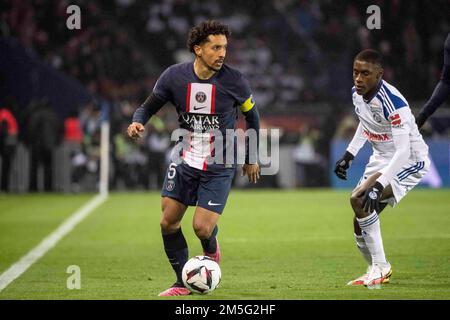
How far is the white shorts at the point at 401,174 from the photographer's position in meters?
8.64

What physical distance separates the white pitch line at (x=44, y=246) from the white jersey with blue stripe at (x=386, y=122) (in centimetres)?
329

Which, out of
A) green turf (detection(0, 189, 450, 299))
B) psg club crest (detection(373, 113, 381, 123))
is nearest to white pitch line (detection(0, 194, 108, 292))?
green turf (detection(0, 189, 450, 299))

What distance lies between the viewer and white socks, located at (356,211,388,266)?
8.37 m

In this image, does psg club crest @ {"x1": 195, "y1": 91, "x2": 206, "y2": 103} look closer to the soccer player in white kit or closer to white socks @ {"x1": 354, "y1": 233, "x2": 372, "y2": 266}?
the soccer player in white kit

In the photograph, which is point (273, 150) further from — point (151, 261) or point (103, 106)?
point (151, 261)

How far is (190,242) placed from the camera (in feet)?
40.2

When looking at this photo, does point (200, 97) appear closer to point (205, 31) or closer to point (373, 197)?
point (205, 31)

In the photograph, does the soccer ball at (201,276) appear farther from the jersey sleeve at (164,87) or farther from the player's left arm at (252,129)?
the jersey sleeve at (164,87)

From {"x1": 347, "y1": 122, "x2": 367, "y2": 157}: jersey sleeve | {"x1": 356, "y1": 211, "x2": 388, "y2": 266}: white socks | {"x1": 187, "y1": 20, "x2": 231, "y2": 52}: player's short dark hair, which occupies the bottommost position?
Answer: {"x1": 356, "y1": 211, "x2": 388, "y2": 266}: white socks

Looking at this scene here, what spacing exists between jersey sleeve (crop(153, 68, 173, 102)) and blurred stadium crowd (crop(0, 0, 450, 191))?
505 inches

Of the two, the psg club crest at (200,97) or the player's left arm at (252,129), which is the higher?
the psg club crest at (200,97)

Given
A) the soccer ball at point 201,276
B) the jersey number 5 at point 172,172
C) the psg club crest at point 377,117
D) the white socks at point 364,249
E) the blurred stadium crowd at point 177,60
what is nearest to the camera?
the soccer ball at point 201,276

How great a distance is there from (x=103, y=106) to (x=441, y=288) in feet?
48.2

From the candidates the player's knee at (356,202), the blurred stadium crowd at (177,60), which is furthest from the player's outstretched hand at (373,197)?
the blurred stadium crowd at (177,60)
